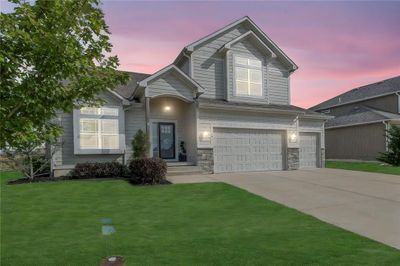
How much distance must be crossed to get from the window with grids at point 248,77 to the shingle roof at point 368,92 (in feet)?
55.3

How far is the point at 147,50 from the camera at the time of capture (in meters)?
14.3

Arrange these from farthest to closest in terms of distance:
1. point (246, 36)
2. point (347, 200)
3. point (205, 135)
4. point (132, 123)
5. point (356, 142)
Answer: point (356, 142), point (246, 36), point (205, 135), point (132, 123), point (347, 200)

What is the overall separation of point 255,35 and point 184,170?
8790mm

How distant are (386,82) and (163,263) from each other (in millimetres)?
32182

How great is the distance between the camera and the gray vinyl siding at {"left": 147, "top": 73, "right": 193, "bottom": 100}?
12109 mm

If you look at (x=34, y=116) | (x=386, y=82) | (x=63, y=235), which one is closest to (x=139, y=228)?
(x=63, y=235)

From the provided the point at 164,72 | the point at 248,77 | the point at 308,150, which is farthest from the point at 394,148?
the point at 164,72

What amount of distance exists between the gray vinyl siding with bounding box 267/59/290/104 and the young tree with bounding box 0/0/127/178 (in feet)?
45.6

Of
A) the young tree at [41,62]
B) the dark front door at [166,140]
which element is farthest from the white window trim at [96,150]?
the young tree at [41,62]

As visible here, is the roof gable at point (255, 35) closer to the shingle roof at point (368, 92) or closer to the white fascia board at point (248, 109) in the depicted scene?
the white fascia board at point (248, 109)

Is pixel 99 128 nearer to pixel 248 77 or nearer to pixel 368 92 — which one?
pixel 248 77

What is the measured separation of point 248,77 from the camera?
50.8 ft

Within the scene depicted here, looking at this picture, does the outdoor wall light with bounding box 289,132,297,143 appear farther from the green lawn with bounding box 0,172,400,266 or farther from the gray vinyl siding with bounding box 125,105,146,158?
the gray vinyl siding with bounding box 125,105,146,158

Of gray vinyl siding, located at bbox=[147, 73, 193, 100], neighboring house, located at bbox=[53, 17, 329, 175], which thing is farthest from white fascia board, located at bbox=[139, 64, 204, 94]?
gray vinyl siding, located at bbox=[147, 73, 193, 100]
